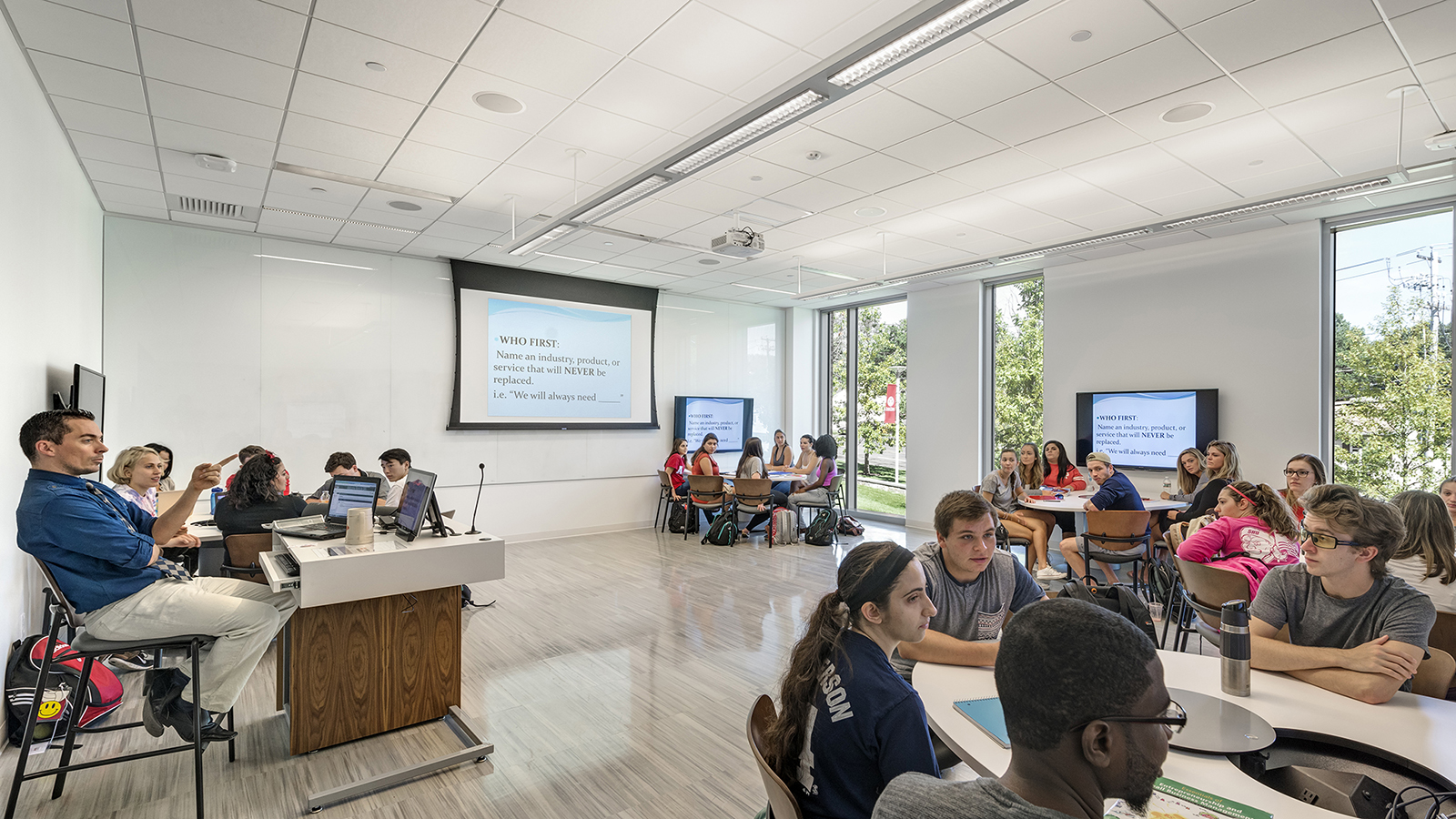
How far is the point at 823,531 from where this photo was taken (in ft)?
28.2

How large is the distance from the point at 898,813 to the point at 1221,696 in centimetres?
130

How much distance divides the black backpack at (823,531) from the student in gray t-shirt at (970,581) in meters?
6.11

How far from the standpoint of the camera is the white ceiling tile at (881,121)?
153 inches

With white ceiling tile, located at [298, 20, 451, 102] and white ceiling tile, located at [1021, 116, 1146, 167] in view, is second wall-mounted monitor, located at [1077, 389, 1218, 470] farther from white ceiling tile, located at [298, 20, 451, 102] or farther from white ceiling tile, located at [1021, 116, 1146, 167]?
white ceiling tile, located at [298, 20, 451, 102]

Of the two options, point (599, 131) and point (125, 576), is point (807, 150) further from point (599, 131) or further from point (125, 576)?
point (125, 576)

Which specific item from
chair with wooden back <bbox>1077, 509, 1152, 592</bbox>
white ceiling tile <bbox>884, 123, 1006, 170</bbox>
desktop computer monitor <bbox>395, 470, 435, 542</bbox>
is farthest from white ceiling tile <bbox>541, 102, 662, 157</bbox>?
chair with wooden back <bbox>1077, 509, 1152, 592</bbox>

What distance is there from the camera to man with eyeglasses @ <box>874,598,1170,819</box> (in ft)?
3.19

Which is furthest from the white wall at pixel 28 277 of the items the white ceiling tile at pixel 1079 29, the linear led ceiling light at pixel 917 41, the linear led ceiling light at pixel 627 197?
the white ceiling tile at pixel 1079 29

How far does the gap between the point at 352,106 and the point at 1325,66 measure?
5068 mm

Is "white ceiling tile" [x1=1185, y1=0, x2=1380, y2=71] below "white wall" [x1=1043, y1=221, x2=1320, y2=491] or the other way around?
the other way around

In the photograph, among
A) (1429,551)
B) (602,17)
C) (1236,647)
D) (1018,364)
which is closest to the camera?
(1236,647)

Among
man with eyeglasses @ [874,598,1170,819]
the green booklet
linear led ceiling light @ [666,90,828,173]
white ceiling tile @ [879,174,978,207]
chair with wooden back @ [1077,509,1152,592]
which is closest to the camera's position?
man with eyeglasses @ [874,598,1170,819]

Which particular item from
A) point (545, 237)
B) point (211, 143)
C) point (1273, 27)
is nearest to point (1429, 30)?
point (1273, 27)

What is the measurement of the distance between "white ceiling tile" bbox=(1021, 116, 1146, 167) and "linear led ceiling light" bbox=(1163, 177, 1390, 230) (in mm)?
1143
